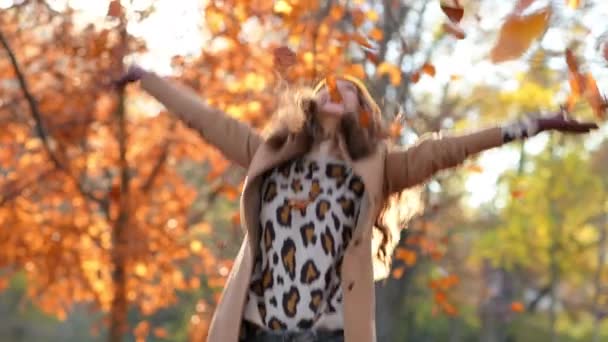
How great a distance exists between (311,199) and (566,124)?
1024mm

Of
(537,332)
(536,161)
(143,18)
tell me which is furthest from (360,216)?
(537,332)

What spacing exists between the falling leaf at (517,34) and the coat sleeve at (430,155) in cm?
81

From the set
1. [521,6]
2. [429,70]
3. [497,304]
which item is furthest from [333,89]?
[497,304]

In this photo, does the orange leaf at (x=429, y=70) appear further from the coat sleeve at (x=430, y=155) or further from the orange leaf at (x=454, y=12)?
the orange leaf at (x=454, y=12)

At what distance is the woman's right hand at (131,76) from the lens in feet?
12.6

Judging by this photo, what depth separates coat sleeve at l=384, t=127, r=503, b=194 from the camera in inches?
138

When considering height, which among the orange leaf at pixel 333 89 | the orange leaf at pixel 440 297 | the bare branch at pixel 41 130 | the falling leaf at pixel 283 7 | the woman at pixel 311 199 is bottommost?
the orange leaf at pixel 440 297

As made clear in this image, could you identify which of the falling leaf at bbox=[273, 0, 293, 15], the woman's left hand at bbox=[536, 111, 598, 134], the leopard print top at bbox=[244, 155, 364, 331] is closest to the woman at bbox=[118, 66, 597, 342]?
the leopard print top at bbox=[244, 155, 364, 331]

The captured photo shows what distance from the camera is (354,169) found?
12.4ft

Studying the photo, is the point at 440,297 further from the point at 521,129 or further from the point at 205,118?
the point at 521,129

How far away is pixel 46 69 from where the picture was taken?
885 cm

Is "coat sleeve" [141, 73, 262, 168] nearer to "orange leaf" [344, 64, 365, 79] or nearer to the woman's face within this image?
the woman's face

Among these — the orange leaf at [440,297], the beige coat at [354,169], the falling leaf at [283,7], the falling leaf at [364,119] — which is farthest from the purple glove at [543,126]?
the orange leaf at [440,297]

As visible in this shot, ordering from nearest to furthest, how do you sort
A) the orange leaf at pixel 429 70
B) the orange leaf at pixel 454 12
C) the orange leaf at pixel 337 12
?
the orange leaf at pixel 454 12 → the orange leaf at pixel 429 70 → the orange leaf at pixel 337 12
